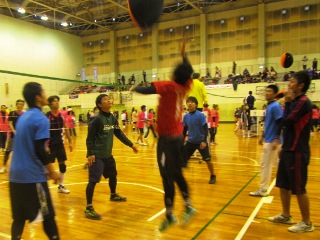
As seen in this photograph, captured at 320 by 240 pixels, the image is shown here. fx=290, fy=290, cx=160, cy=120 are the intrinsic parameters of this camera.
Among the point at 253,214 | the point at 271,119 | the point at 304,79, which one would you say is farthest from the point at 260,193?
the point at 304,79

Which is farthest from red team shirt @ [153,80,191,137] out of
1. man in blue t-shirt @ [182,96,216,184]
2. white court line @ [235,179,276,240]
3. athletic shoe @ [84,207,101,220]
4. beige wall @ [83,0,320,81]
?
beige wall @ [83,0,320,81]

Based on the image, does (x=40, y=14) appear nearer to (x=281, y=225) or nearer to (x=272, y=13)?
(x=272, y=13)

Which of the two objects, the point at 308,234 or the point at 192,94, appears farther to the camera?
the point at 192,94

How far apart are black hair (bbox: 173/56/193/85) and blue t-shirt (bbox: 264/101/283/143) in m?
2.17

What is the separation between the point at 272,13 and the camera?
2442 cm

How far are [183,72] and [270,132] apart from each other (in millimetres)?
2368

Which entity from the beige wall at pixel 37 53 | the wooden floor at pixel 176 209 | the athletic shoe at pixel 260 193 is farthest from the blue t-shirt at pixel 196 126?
the beige wall at pixel 37 53

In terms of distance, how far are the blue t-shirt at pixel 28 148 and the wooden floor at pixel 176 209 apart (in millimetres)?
1283

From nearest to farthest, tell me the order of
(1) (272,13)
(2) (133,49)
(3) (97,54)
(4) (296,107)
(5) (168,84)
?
(5) (168,84) → (4) (296,107) → (1) (272,13) → (2) (133,49) → (3) (97,54)

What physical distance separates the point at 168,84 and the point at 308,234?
2413 mm

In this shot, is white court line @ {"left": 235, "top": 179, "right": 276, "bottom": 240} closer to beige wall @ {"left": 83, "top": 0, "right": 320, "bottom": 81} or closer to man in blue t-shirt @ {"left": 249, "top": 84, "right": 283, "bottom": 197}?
man in blue t-shirt @ {"left": 249, "top": 84, "right": 283, "bottom": 197}

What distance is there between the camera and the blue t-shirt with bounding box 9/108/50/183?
2.42m

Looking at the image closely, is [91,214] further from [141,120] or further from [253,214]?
[141,120]

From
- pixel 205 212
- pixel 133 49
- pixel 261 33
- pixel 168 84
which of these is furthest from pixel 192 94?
pixel 133 49
